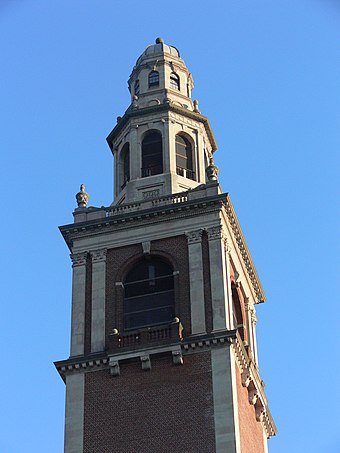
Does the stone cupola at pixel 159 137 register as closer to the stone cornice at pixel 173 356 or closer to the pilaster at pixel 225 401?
the stone cornice at pixel 173 356

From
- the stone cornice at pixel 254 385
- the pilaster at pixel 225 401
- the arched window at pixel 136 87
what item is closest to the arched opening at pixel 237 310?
the stone cornice at pixel 254 385

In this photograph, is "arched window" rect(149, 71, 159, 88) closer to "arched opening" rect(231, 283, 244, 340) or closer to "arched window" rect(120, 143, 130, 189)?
"arched window" rect(120, 143, 130, 189)

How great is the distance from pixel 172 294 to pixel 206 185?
5.45m

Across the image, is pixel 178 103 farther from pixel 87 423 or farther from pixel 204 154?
pixel 87 423

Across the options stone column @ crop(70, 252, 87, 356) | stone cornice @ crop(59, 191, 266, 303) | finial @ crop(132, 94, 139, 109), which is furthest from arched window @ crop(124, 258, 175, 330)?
finial @ crop(132, 94, 139, 109)

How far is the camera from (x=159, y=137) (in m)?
66.9

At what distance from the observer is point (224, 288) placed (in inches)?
2320

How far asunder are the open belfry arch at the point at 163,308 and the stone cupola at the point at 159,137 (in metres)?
0.08

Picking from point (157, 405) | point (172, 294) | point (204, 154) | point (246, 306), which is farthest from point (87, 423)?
point (204, 154)

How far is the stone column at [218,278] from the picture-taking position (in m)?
57.9

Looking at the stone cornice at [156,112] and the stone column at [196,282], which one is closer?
the stone column at [196,282]

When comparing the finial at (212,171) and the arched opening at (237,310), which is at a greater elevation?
the finial at (212,171)

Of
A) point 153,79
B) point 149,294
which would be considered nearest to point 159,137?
point 153,79

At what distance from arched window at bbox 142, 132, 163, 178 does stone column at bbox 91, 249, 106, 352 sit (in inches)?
232
